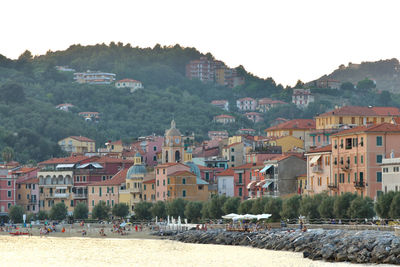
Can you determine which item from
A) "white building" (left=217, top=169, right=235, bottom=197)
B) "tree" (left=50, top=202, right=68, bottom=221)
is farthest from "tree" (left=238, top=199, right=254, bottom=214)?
"tree" (left=50, top=202, right=68, bottom=221)

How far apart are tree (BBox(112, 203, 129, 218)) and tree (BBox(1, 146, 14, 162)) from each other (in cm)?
4494

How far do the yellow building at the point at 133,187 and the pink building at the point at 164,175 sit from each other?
159 inches

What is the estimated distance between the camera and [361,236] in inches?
2736

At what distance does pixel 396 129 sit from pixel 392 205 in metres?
16.4

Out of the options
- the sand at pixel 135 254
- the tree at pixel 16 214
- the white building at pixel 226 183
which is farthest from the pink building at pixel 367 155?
the tree at pixel 16 214

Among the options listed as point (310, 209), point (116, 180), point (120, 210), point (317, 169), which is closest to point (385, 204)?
point (310, 209)

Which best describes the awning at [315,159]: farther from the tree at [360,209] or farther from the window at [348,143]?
the tree at [360,209]

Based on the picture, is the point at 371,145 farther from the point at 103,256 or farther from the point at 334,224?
the point at 103,256

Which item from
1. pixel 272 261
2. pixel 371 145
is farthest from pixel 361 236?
pixel 371 145

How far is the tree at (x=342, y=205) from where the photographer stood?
8300 centimetres

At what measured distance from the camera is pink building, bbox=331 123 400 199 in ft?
294

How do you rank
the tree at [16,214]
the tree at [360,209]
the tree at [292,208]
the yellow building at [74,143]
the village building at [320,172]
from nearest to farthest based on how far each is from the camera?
the tree at [360,209] < the tree at [292,208] < the village building at [320,172] < the tree at [16,214] < the yellow building at [74,143]

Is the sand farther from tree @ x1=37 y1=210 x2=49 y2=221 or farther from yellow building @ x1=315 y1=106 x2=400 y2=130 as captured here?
yellow building @ x1=315 y1=106 x2=400 y2=130

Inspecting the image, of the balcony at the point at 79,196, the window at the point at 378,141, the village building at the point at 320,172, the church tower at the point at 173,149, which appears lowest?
the balcony at the point at 79,196
